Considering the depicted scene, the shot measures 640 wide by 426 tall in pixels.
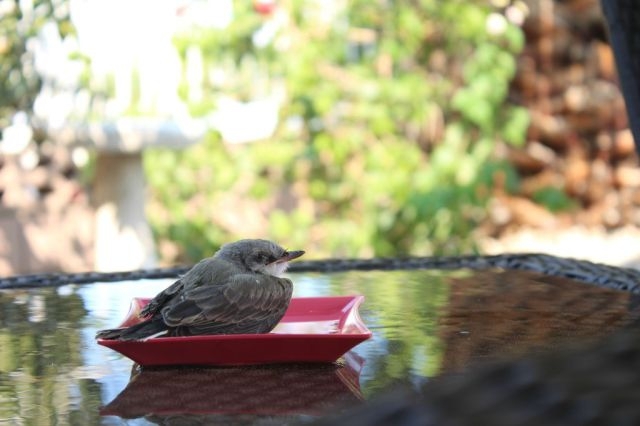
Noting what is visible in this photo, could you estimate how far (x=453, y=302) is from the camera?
133 centimetres

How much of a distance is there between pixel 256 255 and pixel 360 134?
10.3 feet

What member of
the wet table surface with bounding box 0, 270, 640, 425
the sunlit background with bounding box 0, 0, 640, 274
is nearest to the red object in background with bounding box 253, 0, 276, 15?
the sunlit background with bounding box 0, 0, 640, 274

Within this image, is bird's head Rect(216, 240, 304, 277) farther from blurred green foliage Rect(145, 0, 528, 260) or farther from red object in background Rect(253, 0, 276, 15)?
red object in background Rect(253, 0, 276, 15)

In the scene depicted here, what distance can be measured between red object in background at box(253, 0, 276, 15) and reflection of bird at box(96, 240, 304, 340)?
323 cm

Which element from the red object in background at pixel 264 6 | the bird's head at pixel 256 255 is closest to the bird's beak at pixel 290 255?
the bird's head at pixel 256 255

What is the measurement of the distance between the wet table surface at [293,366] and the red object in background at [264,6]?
2692 millimetres

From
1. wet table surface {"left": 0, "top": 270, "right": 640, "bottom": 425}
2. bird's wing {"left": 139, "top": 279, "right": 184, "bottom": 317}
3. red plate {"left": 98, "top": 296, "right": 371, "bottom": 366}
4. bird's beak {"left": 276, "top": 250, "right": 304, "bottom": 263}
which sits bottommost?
wet table surface {"left": 0, "top": 270, "right": 640, "bottom": 425}

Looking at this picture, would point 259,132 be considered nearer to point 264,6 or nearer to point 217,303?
point 264,6

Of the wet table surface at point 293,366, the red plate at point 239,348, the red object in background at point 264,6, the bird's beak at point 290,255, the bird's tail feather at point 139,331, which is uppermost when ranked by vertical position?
Result: the red object in background at point 264,6

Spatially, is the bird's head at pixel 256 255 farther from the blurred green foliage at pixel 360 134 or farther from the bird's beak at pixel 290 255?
the blurred green foliage at pixel 360 134

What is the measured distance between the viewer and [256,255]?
3.28 feet

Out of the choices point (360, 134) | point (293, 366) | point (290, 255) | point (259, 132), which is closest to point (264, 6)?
point (259, 132)

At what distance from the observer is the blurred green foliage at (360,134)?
12.9 feet

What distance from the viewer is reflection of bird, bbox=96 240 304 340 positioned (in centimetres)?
92
